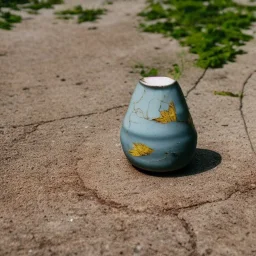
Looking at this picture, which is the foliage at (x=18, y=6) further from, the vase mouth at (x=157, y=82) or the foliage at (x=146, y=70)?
the vase mouth at (x=157, y=82)

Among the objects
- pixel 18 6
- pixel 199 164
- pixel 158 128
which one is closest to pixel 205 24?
pixel 18 6

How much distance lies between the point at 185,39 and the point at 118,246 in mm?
3722

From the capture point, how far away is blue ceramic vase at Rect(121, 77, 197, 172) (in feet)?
9.70

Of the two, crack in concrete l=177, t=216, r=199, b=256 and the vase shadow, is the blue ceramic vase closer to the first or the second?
the vase shadow

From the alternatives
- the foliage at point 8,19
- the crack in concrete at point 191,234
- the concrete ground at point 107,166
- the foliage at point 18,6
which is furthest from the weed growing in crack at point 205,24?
the crack in concrete at point 191,234

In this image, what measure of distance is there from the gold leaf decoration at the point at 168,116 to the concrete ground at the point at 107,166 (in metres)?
0.38

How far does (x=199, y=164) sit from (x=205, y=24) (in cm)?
343

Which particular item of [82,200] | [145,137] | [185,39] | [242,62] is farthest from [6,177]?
[185,39]

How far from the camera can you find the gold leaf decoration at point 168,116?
296cm

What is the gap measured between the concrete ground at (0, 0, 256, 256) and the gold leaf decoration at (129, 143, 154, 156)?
18cm

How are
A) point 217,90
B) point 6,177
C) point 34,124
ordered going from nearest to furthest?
point 6,177
point 34,124
point 217,90

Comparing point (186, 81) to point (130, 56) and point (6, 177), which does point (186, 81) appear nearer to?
point (130, 56)

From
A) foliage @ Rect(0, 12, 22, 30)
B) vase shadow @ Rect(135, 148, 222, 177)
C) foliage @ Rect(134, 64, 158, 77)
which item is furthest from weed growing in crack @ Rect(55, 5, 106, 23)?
vase shadow @ Rect(135, 148, 222, 177)

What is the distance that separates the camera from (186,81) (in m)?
4.70
